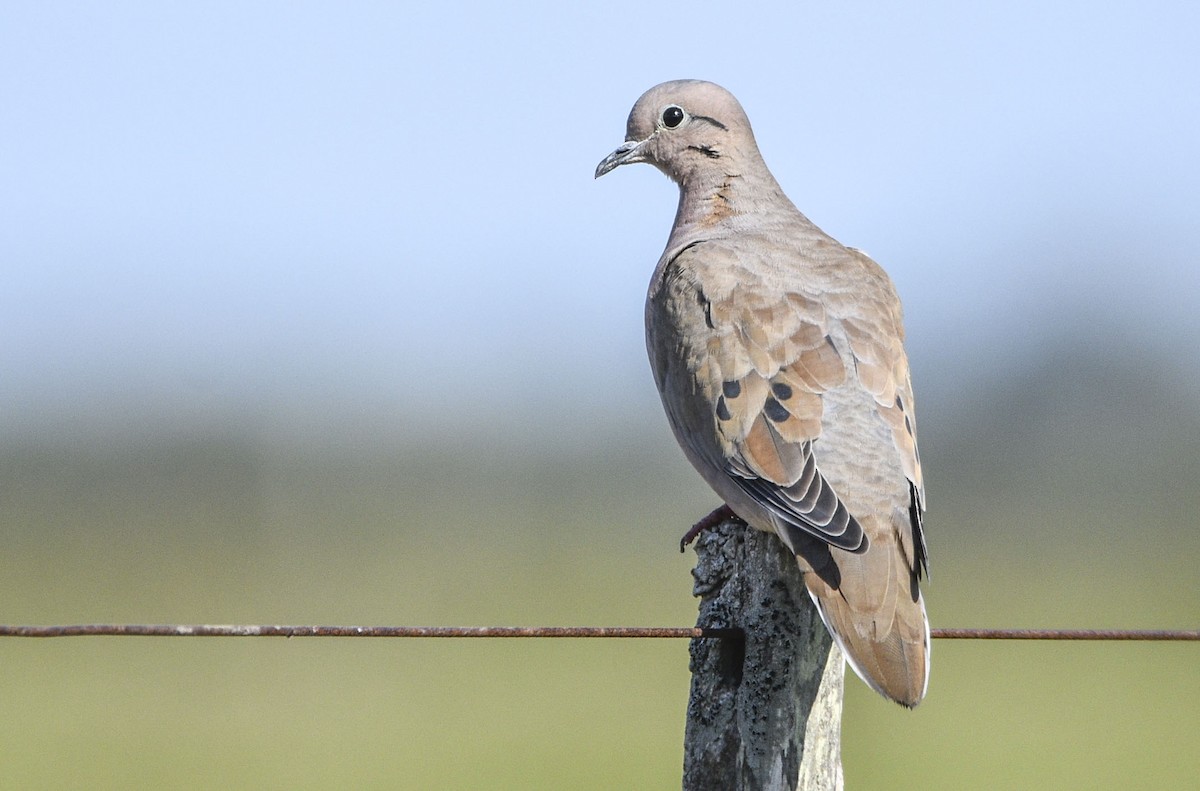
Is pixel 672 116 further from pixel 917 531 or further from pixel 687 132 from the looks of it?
pixel 917 531

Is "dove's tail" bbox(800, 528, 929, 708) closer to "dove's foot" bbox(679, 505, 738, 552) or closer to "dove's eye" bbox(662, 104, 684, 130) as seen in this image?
"dove's foot" bbox(679, 505, 738, 552)

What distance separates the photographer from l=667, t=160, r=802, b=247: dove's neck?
5078 mm

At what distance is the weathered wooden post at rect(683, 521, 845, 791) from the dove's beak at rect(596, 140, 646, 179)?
8.84 feet

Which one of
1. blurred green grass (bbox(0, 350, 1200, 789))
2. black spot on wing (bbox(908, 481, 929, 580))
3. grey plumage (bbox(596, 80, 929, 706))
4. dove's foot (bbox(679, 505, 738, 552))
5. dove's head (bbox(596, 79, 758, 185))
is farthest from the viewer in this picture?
blurred green grass (bbox(0, 350, 1200, 789))

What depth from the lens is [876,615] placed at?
3.26m

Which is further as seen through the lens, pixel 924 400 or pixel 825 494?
pixel 924 400

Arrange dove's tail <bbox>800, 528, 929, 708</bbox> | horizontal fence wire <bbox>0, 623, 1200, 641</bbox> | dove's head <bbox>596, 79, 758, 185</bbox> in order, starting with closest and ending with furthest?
1. horizontal fence wire <bbox>0, 623, 1200, 641</bbox>
2. dove's tail <bbox>800, 528, 929, 708</bbox>
3. dove's head <bbox>596, 79, 758, 185</bbox>

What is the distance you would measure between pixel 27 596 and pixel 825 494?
67.8 ft

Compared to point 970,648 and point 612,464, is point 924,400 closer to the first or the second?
point 612,464

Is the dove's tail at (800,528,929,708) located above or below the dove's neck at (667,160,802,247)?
below

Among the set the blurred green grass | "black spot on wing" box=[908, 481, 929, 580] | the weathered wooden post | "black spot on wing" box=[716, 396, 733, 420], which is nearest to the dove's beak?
"black spot on wing" box=[716, 396, 733, 420]

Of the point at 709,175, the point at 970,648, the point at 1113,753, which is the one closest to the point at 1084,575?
the point at 970,648

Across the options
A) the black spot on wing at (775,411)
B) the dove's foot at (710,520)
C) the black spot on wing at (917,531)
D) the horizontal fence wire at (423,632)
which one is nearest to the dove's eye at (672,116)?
the black spot on wing at (775,411)

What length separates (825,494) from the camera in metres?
3.69
